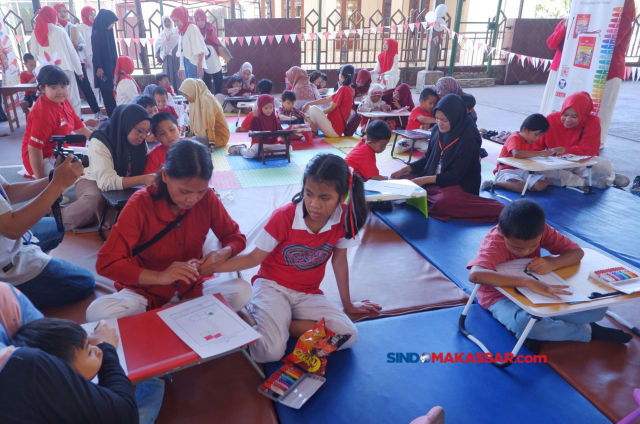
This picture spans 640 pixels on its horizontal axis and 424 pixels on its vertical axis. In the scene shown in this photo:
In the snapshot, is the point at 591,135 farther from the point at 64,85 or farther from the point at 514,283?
the point at 64,85

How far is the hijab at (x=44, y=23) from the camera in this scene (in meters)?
6.09

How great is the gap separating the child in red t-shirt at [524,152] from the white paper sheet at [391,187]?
1.24 meters

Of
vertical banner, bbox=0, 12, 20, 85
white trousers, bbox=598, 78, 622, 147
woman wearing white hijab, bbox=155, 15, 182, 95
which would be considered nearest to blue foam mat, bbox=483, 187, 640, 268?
white trousers, bbox=598, 78, 622, 147

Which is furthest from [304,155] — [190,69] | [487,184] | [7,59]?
[7,59]

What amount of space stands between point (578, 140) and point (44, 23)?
732 cm

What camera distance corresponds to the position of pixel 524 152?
413cm

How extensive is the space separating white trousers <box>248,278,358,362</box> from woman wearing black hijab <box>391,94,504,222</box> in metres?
1.98

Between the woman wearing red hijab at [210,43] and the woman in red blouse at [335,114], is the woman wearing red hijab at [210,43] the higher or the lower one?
the higher one

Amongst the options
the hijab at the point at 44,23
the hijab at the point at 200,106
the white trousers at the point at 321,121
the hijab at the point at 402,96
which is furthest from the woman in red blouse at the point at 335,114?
the hijab at the point at 44,23

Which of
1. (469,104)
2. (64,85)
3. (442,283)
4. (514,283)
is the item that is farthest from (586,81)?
(64,85)

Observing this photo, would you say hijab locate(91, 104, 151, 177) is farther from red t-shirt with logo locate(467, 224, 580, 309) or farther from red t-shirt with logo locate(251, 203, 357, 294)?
red t-shirt with logo locate(467, 224, 580, 309)

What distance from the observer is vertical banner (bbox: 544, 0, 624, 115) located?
5.22 meters

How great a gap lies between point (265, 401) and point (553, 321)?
1524 millimetres

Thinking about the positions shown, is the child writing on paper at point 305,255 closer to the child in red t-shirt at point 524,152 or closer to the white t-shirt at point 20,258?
the white t-shirt at point 20,258
